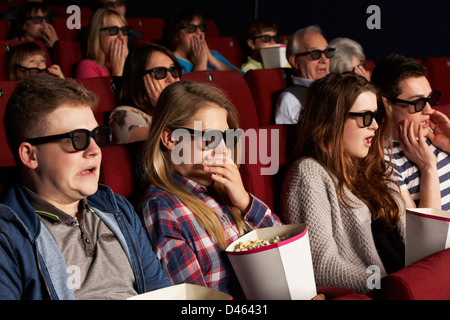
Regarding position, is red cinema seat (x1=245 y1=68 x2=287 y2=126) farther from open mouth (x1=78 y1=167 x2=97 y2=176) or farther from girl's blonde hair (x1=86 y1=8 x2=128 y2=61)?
open mouth (x1=78 y1=167 x2=97 y2=176)

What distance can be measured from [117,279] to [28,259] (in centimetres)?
17

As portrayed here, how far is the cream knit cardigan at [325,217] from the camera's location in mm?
1108

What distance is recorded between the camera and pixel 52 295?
0.77 meters

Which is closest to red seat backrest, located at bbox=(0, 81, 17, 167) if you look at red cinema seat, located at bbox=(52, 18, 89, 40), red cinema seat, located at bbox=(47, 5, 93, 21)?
red cinema seat, located at bbox=(52, 18, 89, 40)

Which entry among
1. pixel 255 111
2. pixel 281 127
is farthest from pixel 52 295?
pixel 255 111

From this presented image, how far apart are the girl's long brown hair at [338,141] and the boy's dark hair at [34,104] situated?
2.00 feet

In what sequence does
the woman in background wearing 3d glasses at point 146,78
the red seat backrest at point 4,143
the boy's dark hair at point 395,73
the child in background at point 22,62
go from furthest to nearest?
the child in background at point 22,62
the woman in background wearing 3d glasses at point 146,78
the boy's dark hair at point 395,73
the red seat backrest at point 4,143

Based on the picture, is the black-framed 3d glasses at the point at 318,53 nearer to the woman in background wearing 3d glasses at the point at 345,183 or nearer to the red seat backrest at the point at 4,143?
the woman in background wearing 3d glasses at the point at 345,183

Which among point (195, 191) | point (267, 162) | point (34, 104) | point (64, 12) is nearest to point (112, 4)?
point (64, 12)

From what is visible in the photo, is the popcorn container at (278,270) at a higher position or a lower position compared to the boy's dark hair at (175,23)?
lower

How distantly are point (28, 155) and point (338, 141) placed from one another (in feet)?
2.42

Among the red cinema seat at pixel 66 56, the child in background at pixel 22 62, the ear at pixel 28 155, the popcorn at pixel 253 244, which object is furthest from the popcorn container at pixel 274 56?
the ear at pixel 28 155

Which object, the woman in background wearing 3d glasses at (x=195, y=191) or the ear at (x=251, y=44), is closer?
the woman in background wearing 3d glasses at (x=195, y=191)

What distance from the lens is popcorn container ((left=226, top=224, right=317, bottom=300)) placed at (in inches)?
31.0
